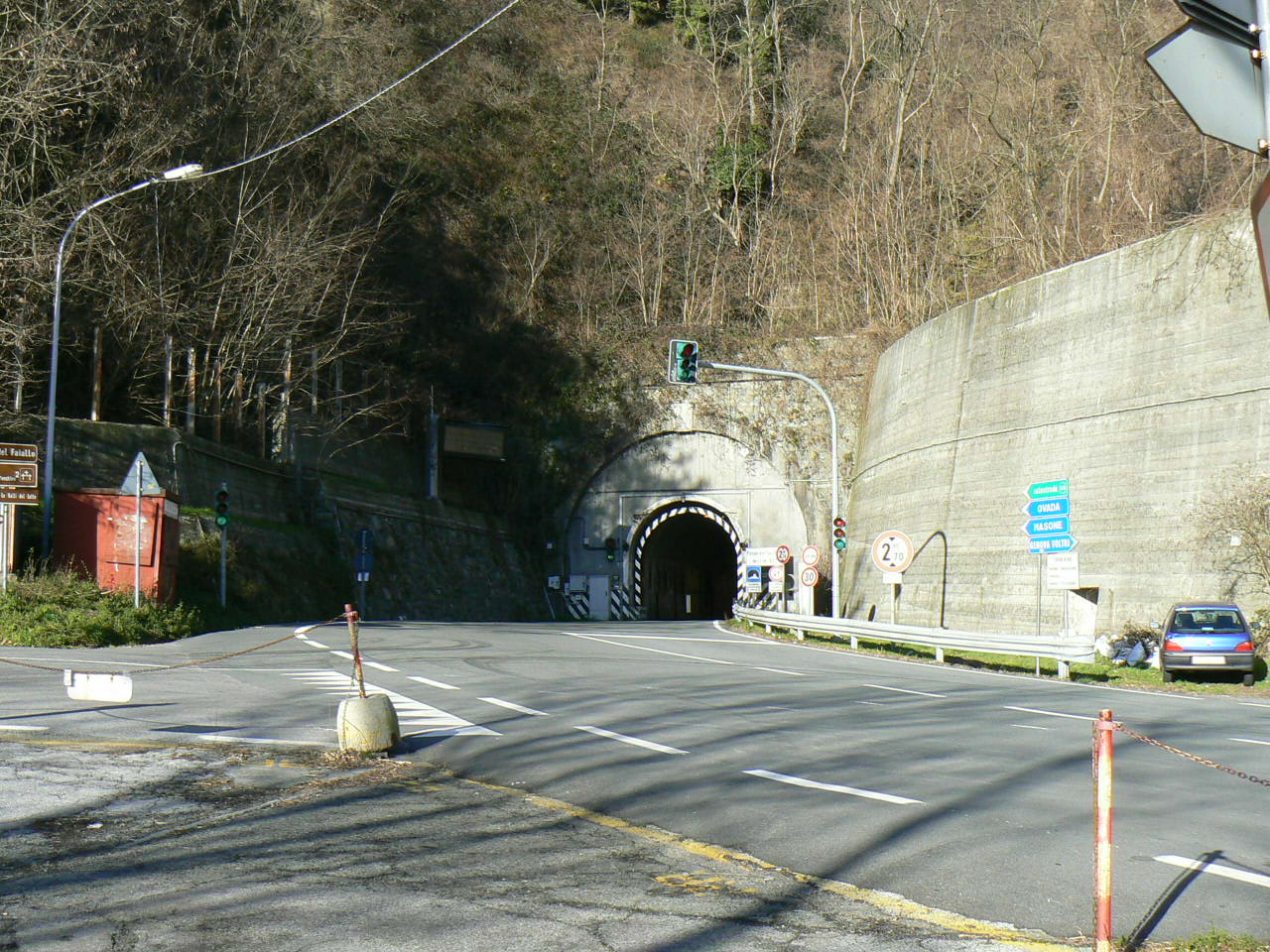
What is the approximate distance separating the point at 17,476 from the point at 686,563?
38385 mm

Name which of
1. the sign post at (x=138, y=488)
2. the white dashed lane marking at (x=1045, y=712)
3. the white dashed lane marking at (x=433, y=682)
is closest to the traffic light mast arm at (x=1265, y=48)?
the white dashed lane marking at (x=1045, y=712)

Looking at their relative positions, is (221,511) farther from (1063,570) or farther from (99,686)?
(99,686)

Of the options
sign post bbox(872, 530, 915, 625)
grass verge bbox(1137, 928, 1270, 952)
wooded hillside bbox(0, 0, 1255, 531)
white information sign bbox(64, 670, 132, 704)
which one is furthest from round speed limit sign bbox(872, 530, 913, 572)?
grass verge bbox(1137, 928, 1270, 952)

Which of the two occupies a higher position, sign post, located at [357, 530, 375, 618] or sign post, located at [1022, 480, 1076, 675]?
sign post, located at [1022, 480, 1076, 675]

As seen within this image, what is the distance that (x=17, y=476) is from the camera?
2503 centimetres

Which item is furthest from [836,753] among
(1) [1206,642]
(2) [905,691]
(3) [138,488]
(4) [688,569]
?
(4) [688,569]

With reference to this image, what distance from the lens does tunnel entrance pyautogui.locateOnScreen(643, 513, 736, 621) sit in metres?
54.2

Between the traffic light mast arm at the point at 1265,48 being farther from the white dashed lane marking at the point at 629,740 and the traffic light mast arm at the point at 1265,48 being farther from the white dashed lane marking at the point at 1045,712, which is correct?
the white dashed lane marking at the point at 1045,712

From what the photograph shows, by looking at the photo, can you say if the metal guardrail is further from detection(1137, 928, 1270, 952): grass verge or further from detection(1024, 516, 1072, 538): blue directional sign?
detection(1137, 928, 1270, 952): grass verge

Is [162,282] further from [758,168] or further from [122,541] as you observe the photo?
[758,168]

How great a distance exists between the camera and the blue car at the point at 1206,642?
21.7 meters

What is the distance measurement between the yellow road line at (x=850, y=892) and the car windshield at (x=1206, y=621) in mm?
16824

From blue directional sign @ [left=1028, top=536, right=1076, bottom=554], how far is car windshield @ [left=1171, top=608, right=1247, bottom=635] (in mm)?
2187

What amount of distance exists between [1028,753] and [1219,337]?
18739 mm
